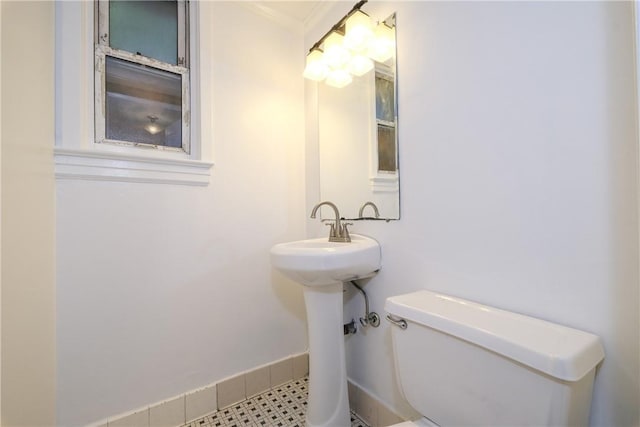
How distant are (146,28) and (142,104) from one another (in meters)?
0.37

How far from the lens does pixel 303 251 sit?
964mm

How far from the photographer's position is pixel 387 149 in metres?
1.13

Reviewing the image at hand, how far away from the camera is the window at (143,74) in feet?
3.73

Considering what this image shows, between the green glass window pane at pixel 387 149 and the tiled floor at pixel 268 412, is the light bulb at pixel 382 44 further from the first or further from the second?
the tiled floor at pixel 268 412

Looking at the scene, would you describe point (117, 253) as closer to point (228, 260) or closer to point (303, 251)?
point (228, 260)

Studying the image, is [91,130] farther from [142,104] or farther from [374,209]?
[374,209]

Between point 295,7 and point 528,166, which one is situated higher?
point 295,7

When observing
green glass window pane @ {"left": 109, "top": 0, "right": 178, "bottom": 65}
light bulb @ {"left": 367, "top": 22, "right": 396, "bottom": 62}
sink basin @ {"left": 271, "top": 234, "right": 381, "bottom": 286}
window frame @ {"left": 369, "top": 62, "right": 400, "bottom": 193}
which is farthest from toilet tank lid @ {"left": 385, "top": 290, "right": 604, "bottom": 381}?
green glass window pane @ {"left": 109, "top": 0, "right": 178, "bottom": 65}

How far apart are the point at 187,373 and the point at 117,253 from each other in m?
0.63

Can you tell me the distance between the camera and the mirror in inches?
43.6

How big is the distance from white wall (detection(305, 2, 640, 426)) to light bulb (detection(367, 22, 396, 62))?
4 cm

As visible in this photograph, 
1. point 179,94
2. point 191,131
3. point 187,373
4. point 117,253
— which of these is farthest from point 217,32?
point 187,373

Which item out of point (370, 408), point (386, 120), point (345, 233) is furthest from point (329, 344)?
point (386, 120)

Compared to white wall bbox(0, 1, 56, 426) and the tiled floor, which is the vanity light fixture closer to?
white wall bbox(0, 1, 56, 426)
